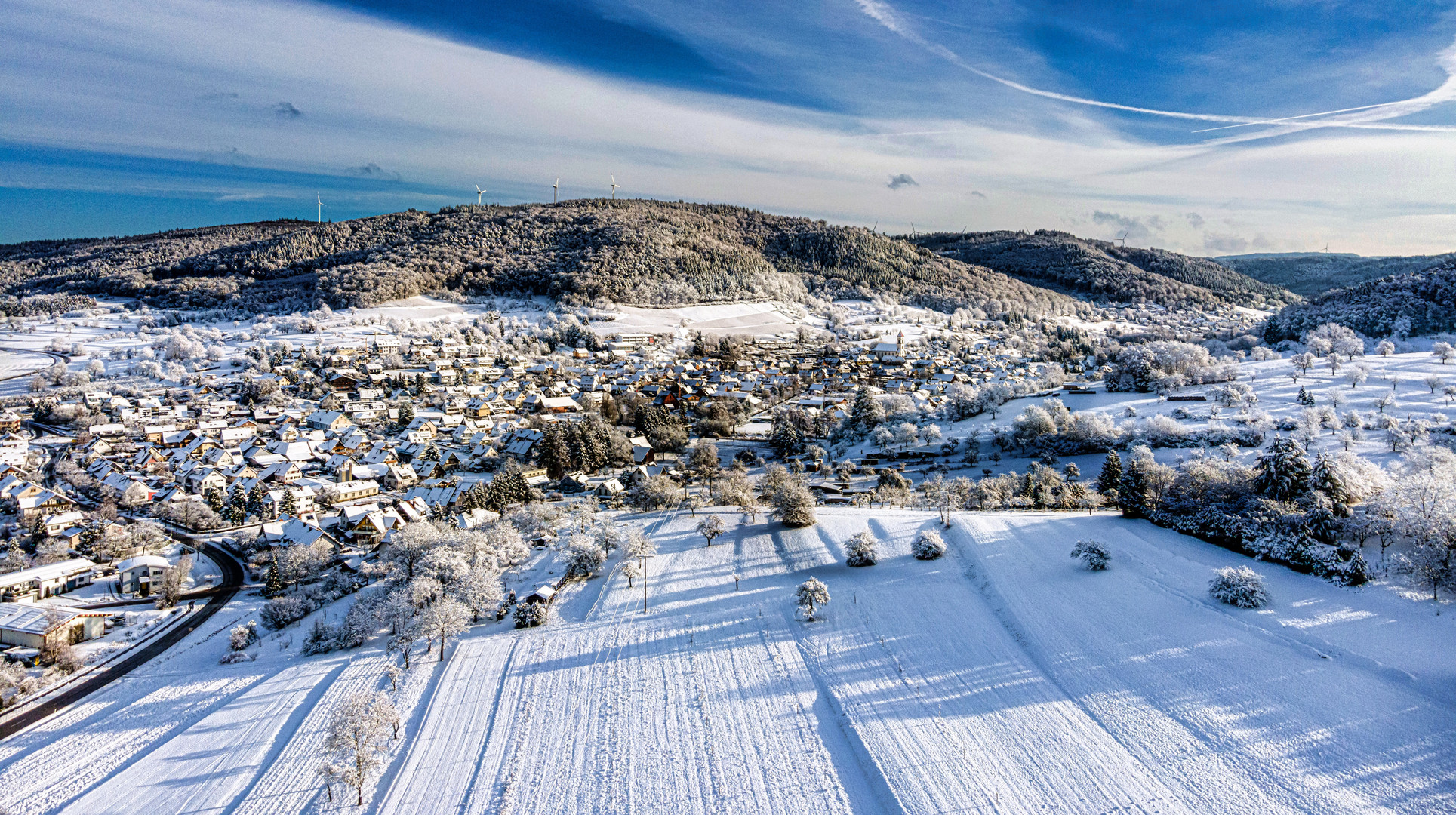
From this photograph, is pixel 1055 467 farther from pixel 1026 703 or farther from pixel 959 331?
pixel 959 331

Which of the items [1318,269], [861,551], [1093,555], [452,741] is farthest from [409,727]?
[1318,269]

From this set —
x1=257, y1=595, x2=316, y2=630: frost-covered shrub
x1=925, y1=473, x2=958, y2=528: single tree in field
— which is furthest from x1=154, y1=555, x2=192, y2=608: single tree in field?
x1=925, y1=473, x2=958, y2=528: single tree in field

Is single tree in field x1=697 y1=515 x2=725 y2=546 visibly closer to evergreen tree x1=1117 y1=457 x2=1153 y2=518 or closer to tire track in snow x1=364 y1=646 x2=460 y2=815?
tire track in snow x1=364 y1=646 x2=460 y2=815

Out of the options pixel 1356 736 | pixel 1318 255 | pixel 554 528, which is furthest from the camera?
pixel 1318 255

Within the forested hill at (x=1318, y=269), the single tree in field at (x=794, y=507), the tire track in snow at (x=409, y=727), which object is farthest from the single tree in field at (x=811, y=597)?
the forested hill at (x=1318, y=269)

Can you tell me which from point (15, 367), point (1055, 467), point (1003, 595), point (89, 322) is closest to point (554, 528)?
point (1003, 595)

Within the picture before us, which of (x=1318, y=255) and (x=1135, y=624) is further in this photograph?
(x=1318, y=255)

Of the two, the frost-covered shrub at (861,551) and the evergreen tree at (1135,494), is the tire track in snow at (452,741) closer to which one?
the frost-covered shrub at (861,551)
